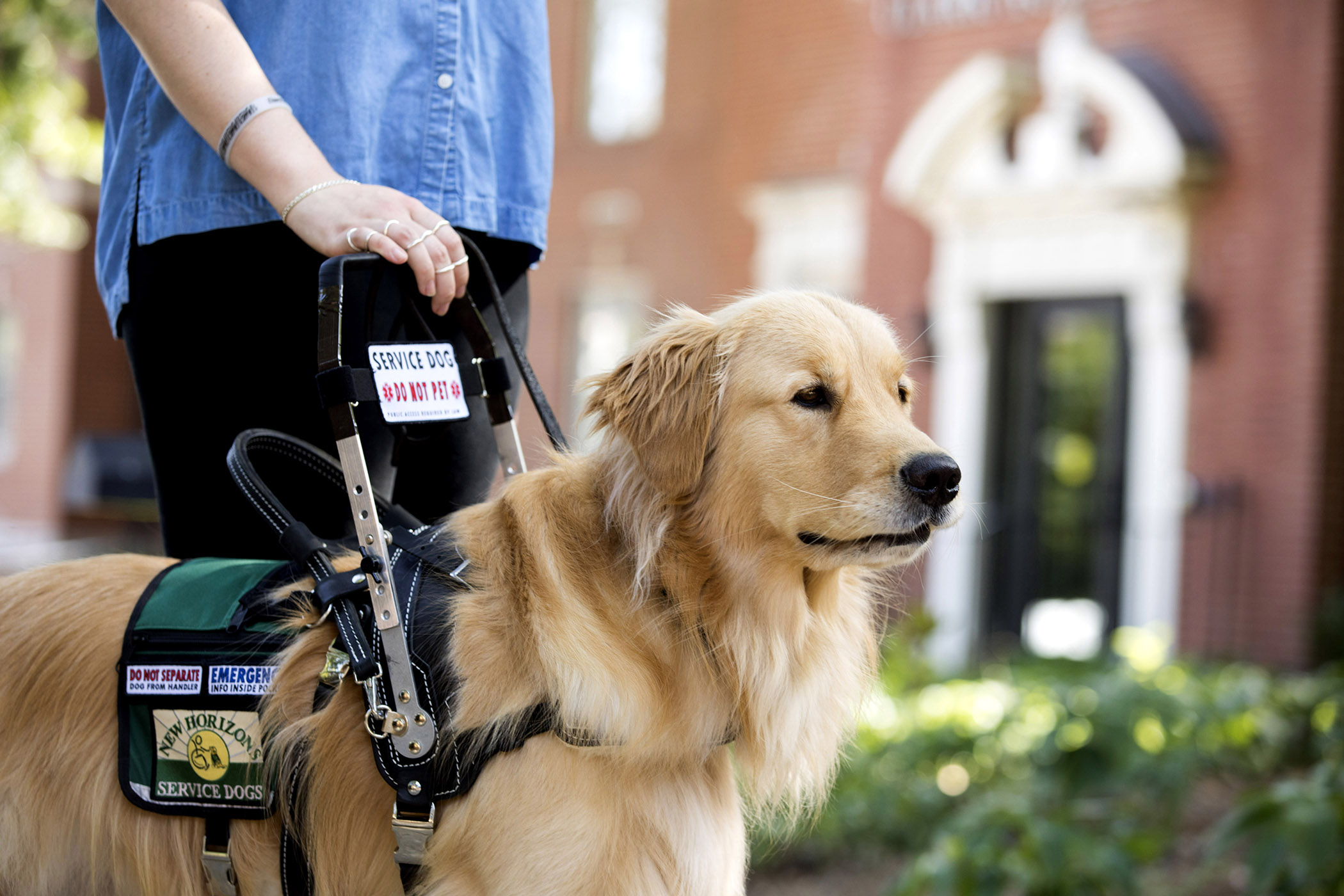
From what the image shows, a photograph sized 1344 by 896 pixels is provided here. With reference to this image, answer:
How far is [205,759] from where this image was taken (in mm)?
1770

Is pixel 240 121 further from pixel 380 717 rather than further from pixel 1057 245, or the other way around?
pixel 1057 245

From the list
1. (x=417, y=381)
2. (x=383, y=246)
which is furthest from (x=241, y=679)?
(x=383, y=246)

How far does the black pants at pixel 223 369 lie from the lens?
1959mm

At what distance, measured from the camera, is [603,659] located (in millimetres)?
1776

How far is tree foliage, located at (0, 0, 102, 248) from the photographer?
7906mm

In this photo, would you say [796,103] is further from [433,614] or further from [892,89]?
[433,614]

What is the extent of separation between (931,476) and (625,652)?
549mm

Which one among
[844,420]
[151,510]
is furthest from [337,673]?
[151,510]

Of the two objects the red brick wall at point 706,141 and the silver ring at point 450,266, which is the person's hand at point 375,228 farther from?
the red brick wall at point 706,141

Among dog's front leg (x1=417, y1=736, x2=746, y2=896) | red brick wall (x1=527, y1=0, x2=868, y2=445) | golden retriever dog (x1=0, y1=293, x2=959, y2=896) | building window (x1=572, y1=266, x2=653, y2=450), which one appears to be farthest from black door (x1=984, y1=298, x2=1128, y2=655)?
dog's front leg (x1=417, y1=736, x2=746, y2=896)

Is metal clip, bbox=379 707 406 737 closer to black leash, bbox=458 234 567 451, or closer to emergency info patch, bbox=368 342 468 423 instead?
emergency info patch, bbox=368 342 468 423

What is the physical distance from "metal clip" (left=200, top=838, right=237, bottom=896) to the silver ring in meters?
0.90

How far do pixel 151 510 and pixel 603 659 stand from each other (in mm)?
15200

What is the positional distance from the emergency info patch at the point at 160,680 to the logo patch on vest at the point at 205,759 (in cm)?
3
